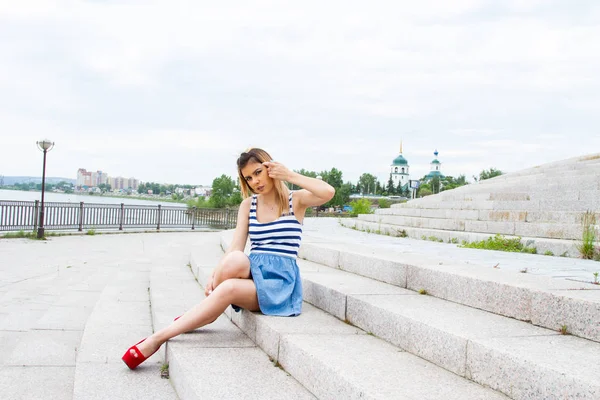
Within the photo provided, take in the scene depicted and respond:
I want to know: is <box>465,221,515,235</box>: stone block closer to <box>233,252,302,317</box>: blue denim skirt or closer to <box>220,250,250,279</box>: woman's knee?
<box>233,252,302,317</box>: blue denim skirt

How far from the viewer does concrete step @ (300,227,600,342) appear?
2.44m

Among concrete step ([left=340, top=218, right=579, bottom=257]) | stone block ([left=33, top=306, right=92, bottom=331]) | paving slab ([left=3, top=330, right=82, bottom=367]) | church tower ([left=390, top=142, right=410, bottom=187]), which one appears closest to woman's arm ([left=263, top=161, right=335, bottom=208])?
paving slab ([left=3, top=330, right=82, bottom=367])

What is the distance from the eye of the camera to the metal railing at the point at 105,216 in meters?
14.9

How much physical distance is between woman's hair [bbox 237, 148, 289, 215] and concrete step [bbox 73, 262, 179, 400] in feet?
4.26

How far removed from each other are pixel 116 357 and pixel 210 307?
776mm

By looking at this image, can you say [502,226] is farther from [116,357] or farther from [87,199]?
[87,199]

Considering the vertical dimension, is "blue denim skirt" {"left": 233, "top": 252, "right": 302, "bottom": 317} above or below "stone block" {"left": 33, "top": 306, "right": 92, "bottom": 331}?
above

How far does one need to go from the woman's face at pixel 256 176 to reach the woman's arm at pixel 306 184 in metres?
0.05

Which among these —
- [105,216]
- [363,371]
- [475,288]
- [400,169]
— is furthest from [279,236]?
[400,169]

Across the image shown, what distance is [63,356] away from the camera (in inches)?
151

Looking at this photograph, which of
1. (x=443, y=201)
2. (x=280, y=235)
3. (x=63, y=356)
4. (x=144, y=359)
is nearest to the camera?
(x=144, y=359)

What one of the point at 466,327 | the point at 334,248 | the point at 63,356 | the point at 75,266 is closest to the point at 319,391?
the point at 466,327

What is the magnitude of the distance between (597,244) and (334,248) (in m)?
2.76

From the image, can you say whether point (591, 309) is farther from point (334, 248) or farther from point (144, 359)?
point (334, 248)
